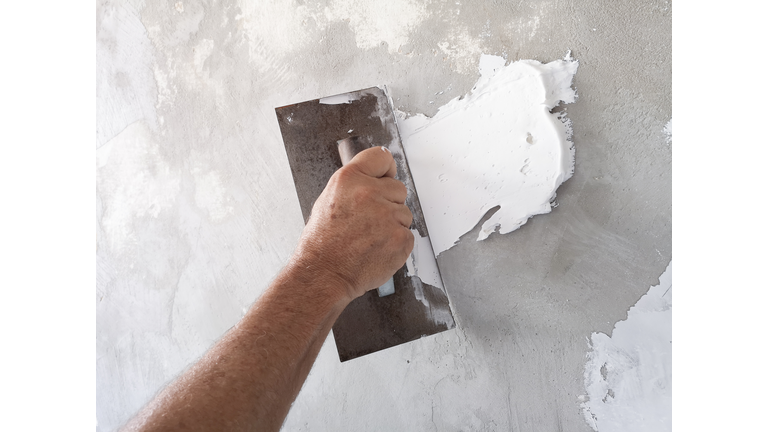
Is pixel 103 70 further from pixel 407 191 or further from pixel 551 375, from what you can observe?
pixel 551 375

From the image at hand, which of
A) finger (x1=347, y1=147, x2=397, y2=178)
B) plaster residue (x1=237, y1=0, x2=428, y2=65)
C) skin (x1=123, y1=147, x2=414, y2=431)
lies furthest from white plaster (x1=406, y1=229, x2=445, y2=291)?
plaster residue (x1=237, y1=0, x2=428, y2=65)

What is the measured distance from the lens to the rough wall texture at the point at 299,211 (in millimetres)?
1185

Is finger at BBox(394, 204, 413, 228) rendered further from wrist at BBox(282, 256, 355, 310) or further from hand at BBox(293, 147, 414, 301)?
wrist at BBox(282, 256, 355, 310)

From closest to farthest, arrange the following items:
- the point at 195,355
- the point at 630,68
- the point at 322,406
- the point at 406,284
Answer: the point at 630,68, the point at 406,284, the point at 322,406, the point at 195,355

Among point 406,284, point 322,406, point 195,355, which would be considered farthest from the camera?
point 195,355

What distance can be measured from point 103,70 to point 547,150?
1.72 metres

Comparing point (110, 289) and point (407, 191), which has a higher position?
Answer: point (407, 191)

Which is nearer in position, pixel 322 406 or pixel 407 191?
pixel 407 191

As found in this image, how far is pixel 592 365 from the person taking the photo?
123cm

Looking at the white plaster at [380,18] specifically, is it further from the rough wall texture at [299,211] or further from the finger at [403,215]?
the finger at [403,215]

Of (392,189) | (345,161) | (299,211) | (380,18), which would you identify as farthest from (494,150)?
(299,211)

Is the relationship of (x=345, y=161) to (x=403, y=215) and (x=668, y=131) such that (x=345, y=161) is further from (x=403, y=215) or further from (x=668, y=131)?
(x=668, y=131)

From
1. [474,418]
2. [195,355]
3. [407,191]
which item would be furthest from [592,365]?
[195,355]

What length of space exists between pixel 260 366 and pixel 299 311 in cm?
15
